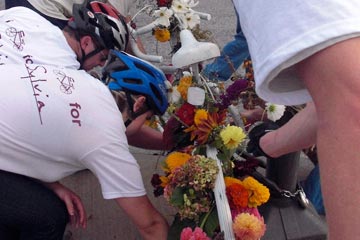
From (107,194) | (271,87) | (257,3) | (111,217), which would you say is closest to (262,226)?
(107,194)

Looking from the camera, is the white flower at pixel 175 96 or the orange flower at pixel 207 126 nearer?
the orange flower at pixel 207 126

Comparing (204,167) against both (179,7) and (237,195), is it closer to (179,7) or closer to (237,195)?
(237,195)

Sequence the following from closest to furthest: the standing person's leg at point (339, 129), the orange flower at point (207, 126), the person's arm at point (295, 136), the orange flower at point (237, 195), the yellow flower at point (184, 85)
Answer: the standing person's leg at point (339, 129), the person's arm at point (295, 136), the orange flower at point (237, 195), the orange flower at point (207, 126), the yellow flower at point (184, 85)

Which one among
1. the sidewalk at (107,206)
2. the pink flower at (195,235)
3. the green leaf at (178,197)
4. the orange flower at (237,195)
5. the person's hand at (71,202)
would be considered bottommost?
the sidewalk at (107,206)

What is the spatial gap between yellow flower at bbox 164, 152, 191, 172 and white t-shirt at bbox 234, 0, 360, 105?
1015mm

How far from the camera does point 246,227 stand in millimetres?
1714

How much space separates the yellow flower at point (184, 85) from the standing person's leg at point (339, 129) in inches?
48.9

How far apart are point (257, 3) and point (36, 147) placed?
1.36 metres

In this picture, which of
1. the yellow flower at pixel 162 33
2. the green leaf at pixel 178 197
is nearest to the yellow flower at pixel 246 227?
the green leaf at pixel 178 197

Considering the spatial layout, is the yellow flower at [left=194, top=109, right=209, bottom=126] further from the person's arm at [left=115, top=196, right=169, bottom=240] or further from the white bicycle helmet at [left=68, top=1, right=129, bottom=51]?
the white bicycle helmet at [left=68, top=1, right=129, bottom=51]

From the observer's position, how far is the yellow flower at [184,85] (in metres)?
2.07

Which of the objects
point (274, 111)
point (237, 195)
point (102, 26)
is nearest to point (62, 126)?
point (102, 26)

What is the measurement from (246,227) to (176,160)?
1.36 ft

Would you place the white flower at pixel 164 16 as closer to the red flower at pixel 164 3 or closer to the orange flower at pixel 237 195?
the red flower at pixel 164 3
